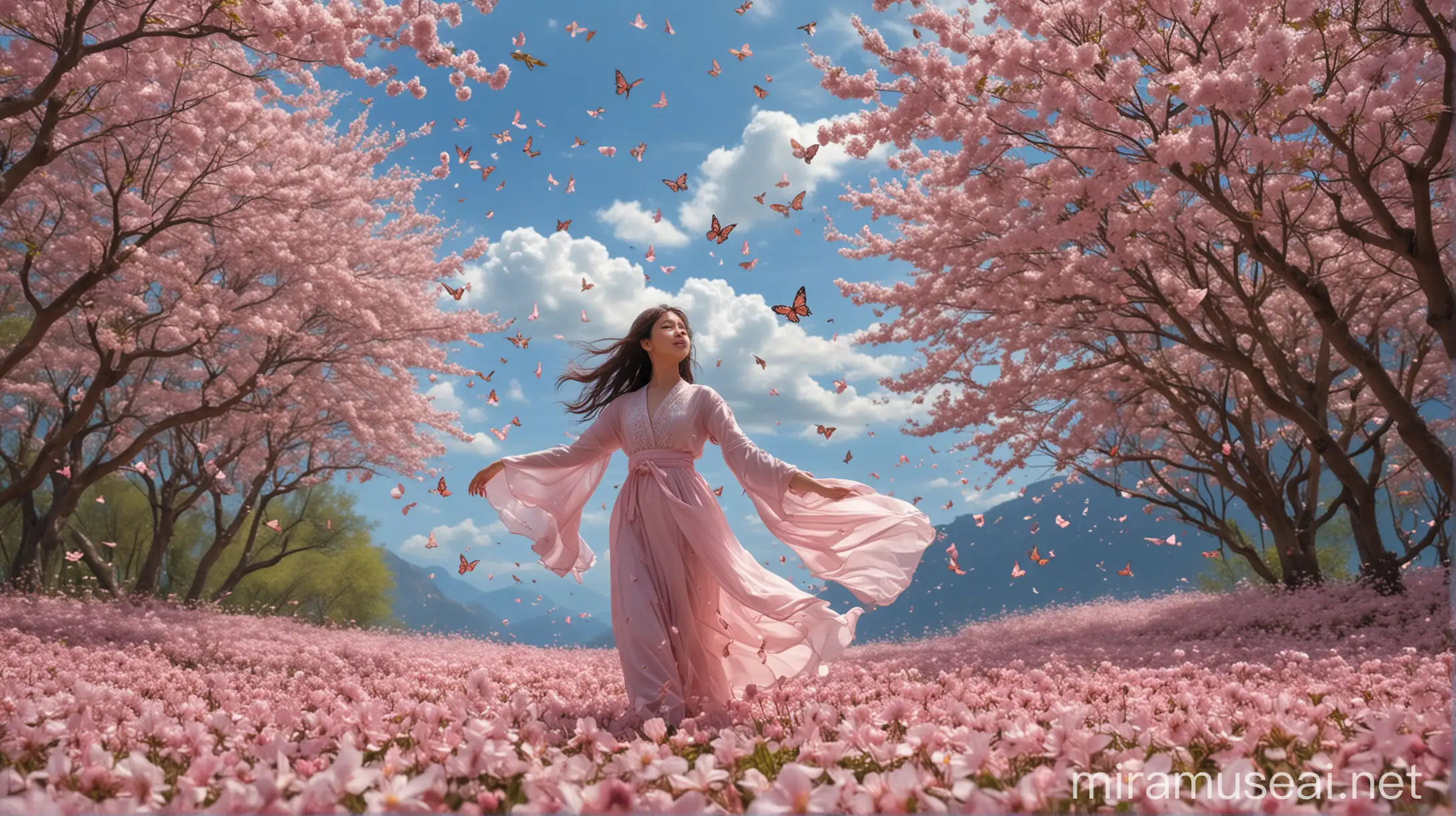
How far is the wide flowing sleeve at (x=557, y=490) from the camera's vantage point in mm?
6004

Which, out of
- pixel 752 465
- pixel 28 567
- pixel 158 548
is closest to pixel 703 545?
pixel 752 465

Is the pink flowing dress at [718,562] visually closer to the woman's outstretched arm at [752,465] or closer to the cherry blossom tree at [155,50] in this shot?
the woman's outstretched arm at [752,465]

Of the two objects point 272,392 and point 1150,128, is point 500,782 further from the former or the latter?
point 272,392

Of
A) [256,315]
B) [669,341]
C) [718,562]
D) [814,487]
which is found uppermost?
[256,315]

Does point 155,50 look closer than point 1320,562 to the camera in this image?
Yes

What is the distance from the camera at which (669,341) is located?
19.3ft

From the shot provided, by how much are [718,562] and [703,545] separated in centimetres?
14

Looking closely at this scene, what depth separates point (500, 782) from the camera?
303 centimetres

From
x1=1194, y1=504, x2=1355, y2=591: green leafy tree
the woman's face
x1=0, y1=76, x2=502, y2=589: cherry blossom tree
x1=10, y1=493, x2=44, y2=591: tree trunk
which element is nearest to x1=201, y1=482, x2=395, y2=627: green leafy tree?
x1=0, y1=76, x2=502, y2=589: cherry blossom tree

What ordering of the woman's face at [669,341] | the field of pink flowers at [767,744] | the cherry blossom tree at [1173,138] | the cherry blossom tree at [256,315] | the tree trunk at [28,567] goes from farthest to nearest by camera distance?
1. the tree trunk at [28,567]
2. the cherry blossom tree at [256,315]
3. the cherry blossom tree at [1173,138]
4. the woman's face at [669,341]
5. the field of pink flowers at [767,744]

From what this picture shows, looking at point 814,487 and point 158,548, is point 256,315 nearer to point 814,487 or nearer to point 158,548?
point 158,548

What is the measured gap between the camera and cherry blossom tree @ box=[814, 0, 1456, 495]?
23.2 ft

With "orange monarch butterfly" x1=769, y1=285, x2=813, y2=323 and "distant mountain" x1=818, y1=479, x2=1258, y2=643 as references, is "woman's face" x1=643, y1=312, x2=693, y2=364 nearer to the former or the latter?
"orange monarch butterfly" x1=769, y1=285, x2=813, y2=323

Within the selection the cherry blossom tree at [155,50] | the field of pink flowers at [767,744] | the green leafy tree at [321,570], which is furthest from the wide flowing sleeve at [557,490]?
the green leafy tree at [321,570]
